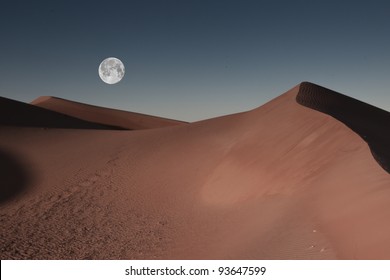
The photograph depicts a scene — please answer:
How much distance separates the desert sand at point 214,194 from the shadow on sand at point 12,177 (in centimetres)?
5

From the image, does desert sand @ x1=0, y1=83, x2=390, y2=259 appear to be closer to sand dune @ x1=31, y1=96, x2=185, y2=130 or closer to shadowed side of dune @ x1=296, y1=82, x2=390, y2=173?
shadowed side of dune @ x1=296, y1=82, x2=390, y2=173

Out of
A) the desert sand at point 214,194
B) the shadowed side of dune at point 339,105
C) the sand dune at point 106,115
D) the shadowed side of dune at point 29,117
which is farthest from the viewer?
the sand dune at point 106,115

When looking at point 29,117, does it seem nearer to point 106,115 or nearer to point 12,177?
point 106,115

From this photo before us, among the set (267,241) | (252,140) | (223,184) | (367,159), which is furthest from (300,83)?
(267,241)

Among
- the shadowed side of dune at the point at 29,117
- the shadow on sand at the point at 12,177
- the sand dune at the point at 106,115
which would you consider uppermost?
the sand dune at the point at 106,115

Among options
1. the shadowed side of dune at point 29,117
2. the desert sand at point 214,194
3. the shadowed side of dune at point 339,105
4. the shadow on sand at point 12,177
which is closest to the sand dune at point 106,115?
the shadowed side of dune at point 29,117

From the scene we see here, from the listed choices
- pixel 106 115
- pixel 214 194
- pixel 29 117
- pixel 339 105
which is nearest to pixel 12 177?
pixel 214 194

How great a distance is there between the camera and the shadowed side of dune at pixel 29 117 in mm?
37188

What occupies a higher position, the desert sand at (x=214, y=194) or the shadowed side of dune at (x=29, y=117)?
the shadowed side of dune at (x=29, y=117)

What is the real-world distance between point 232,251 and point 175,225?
142 inches

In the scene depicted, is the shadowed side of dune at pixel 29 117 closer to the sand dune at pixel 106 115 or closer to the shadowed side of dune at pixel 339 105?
the sand dune at pixel 106 115

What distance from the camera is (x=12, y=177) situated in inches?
711

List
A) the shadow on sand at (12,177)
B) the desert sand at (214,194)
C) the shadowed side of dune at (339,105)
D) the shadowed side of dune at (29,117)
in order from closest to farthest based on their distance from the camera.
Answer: the desert sand at (214,194)
the shadow on sand at (12,177)
the shadowed side of dune at (339,105)
the shadowed side of dune at (29,117)

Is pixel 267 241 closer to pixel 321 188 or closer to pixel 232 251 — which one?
pixel 232 251
